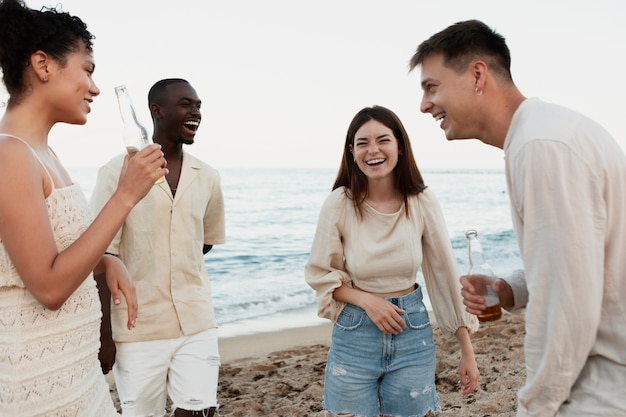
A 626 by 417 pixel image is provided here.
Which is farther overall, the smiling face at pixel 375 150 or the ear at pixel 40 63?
the smiling face at pixel 375 150

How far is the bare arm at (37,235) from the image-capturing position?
6.37 feet

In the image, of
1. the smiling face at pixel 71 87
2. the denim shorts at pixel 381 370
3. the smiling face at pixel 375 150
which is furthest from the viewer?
the smiling face at pixel 375 150

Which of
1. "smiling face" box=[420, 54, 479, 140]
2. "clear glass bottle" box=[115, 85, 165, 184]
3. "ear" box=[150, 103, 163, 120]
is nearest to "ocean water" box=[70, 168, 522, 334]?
"ear" box=[150, 103, 163, 120]

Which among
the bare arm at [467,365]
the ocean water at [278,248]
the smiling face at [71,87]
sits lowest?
the ocean water at [278,248]

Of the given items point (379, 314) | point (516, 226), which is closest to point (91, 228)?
point (516, 226)

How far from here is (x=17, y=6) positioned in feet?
7.04

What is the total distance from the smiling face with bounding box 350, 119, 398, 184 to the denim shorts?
2.34 ft

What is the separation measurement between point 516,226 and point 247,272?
40.9ft

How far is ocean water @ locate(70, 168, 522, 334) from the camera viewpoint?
10.7 metres

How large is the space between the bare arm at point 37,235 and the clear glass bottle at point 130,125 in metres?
0.49

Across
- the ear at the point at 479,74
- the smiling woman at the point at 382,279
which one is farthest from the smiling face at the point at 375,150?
the ear at the point at 479,74

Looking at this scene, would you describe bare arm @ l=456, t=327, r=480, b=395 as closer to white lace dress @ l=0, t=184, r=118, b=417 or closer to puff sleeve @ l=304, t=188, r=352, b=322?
puff sleeve @ l=304, t=188, r=352, b=322

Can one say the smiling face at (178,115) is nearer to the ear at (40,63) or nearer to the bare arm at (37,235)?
the ear at (40,63)

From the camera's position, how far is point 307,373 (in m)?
6.55
